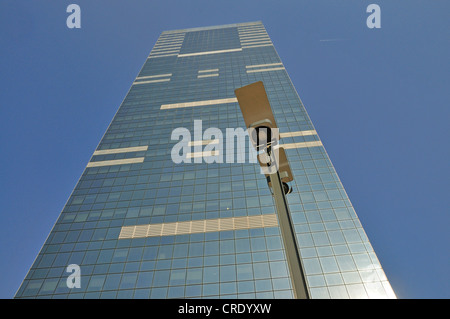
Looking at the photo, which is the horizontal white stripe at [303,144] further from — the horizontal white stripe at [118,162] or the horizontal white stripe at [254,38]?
the horizontal white stripe at [254,38]

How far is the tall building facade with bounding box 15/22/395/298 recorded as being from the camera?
94.3ft

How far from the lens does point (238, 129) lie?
48.4 metres

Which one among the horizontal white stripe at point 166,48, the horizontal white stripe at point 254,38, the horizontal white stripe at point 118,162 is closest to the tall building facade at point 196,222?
the horizontal white stripe at point 118,162

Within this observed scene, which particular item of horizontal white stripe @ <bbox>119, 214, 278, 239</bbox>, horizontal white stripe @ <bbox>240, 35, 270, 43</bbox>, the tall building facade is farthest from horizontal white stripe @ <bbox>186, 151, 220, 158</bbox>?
horizontal white stripe @ <bbox>240, 35, 270, 43</bbox>

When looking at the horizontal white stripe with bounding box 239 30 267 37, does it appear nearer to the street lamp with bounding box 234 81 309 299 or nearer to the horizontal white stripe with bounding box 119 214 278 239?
the horizontal white stripe with bounding box 119 214 278 239

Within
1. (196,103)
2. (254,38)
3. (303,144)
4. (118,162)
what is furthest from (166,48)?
(303,144)

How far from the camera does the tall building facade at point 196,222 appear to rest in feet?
94.3

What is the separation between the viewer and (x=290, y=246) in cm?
267

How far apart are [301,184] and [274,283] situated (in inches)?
578

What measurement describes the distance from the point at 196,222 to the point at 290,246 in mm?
33606

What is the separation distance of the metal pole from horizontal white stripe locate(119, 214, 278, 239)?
31.6 m

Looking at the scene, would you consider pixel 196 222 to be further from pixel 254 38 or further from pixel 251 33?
pixel 251 33

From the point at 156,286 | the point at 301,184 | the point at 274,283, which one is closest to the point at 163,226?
the point at 156,286
